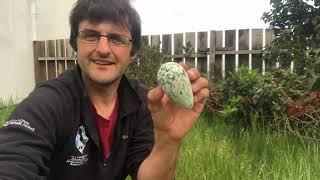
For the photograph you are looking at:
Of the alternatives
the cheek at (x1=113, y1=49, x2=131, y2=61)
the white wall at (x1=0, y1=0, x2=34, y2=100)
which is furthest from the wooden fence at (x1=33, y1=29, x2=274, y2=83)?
the cheek at (x1=113, y1=49, x2=131, y2=61)

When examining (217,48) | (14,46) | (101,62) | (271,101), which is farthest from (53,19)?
(101,62)

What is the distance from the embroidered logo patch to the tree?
8.81 feet

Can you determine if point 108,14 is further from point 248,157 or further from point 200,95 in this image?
point 248,157

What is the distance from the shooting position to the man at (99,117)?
164 centimetres

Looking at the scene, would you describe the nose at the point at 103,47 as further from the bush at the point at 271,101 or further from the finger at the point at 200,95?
the bush at the point at 271,101

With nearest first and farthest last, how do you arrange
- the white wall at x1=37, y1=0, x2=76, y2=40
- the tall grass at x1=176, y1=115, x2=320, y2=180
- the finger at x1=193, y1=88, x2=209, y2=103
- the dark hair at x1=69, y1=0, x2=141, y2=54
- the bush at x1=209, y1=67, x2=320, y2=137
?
the finger at x1=193, y1=88, x2=209, y2=103 < the dark hair at x1=69, y1=0, x2=141, y2=54 < the tall grass at x1=176, y1=115, x2=320, y2=180 < the bush at x1=209, y1=67, x2=320, y2=137 < the white wall at x1=37, y1=0, x2=76, y2=40

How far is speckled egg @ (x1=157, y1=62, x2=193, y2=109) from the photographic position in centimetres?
158

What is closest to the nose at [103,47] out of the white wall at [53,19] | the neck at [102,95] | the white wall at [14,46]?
the neck at [102,95]

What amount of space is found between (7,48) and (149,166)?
6630 mm

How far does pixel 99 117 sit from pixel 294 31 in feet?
9.71

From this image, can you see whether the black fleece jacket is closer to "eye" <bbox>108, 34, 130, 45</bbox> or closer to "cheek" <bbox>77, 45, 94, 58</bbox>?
"cheek" <bbox>77, 45, 94, 58</bbox>

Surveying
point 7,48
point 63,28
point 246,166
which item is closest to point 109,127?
point 246,166

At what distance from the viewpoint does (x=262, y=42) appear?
6.17 metres

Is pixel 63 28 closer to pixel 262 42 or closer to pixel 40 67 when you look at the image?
pixel 40 67
